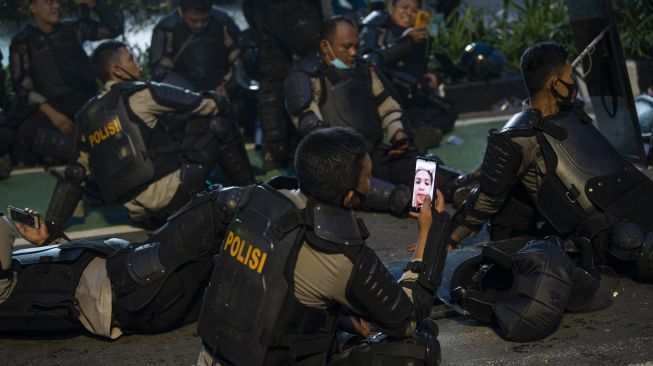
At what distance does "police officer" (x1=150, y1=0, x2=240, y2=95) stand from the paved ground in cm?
484

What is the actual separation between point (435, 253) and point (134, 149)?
3.33m

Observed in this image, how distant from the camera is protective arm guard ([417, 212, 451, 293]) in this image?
446 centimetres

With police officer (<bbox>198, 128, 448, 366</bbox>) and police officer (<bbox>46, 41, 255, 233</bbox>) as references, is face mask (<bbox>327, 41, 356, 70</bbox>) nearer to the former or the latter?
police officer (<bbox>46, 41, 255, 233</bbox>)

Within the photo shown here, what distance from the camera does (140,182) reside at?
7.32 meters

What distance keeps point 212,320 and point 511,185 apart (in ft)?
7.29

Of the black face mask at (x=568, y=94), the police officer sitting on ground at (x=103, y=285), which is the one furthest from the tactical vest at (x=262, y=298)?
the black face mask at (x=568, y=94)

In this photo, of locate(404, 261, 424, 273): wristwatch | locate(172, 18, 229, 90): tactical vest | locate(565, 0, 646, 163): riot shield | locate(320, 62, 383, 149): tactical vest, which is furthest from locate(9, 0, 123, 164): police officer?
locate(404, 261, 424, 273): wristwatch

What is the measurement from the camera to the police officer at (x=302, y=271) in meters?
4.08

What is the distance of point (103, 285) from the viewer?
517cm

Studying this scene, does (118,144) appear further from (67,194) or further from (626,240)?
(626,240)

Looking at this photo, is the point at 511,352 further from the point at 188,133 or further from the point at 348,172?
the point at 188,133

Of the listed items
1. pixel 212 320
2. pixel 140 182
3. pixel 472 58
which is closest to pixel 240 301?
pixel 212 320

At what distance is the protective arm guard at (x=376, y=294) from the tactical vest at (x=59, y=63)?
262 inches

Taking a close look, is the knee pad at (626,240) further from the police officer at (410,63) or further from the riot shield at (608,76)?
the police officer at (410,63)
